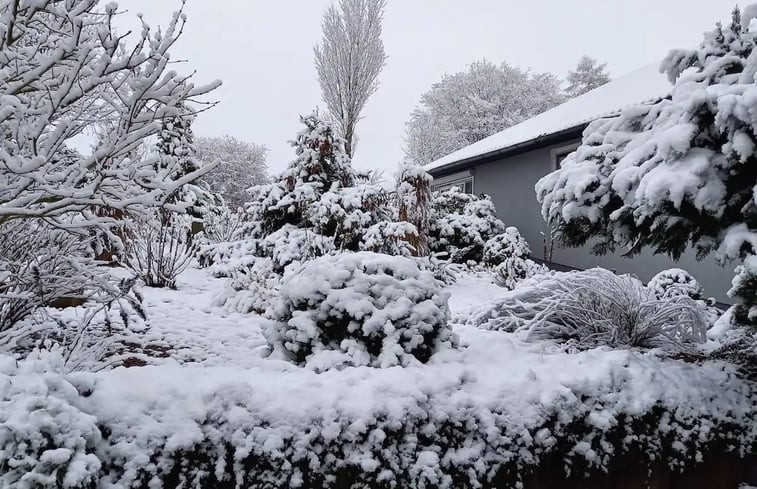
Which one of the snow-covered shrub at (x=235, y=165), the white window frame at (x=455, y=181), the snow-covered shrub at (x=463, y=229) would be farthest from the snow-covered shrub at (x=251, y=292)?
the snow-covered shrub at (x=235, y=165)

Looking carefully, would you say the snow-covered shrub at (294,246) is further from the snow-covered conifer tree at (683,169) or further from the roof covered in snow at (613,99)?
the roof covered in snow at (613,99)

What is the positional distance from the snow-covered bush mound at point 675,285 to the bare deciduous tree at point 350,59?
13860mm

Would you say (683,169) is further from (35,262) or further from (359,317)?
(35,262)

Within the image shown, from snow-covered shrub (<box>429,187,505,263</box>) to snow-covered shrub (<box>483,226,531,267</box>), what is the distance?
301 mm

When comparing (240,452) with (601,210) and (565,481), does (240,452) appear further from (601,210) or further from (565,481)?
(601,210)

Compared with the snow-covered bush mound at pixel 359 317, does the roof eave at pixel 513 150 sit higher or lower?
higher

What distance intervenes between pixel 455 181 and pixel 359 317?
11899 mm

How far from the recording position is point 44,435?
1.22m

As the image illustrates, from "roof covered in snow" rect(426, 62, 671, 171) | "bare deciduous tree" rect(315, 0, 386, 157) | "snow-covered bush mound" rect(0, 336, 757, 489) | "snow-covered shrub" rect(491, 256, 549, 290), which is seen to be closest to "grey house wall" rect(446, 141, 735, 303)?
"roof covered in snow" rect(426, 62, 671, 171)

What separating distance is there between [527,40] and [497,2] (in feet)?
51.9

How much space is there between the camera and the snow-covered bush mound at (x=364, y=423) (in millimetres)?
1331

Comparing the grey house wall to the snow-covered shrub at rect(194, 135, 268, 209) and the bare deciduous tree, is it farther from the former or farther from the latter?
the snow-covered shrub at rect(194, 135, 268, 209)

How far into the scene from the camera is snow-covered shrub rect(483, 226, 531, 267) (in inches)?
322

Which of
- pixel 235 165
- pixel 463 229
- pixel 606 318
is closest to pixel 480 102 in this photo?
pixel 235 165
